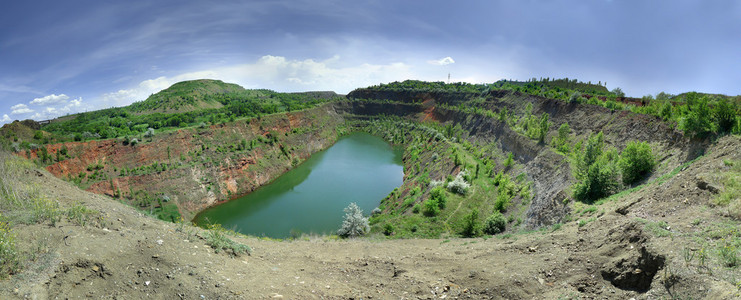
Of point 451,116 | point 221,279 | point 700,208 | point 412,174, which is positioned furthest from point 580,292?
point 451,116

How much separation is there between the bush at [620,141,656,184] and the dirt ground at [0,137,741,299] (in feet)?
8.67

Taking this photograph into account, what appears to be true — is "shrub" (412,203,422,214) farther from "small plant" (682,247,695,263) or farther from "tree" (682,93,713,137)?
"small plant" (682,247,695,263)

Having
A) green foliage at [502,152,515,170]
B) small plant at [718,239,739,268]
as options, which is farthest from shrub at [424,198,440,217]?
small plant at [718,239,739,268]

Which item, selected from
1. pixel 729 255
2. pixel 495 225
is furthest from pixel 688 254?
pixel 495 225

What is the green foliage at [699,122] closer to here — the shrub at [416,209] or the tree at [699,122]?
the tree at [699,122]

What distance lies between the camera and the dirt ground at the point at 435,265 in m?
5.92

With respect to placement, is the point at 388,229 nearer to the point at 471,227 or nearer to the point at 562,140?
the point at 471,227

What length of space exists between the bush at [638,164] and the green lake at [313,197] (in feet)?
64.4

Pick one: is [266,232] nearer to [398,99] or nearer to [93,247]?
[93,247]

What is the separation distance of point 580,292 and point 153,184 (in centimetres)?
3383

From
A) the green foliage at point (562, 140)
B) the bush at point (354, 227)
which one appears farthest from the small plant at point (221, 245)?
the green foliage at point (562, 140)

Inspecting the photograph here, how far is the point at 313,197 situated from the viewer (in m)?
33.4

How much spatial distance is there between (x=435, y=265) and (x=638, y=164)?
11.9 meters

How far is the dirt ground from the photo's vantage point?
5.92 m
